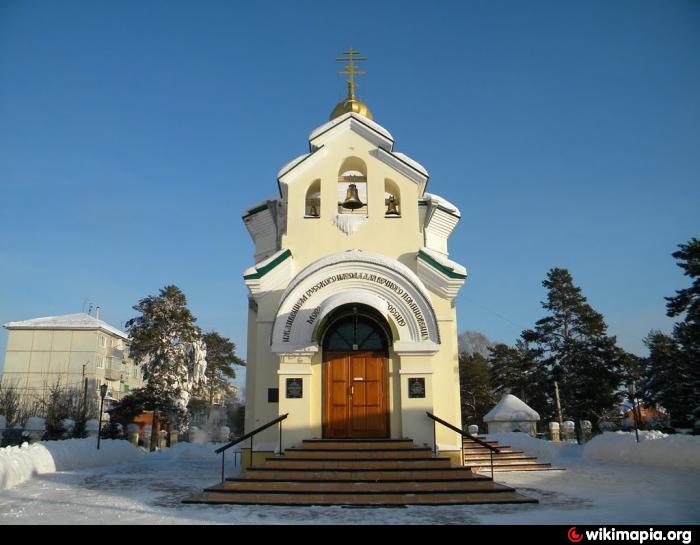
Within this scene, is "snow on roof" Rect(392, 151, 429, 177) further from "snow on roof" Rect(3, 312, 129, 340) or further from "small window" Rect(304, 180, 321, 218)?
"snow on roof" Rect(3, 312, 129, 340)

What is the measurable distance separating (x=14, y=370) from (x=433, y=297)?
4179cm

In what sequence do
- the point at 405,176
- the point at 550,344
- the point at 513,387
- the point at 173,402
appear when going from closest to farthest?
the point at 405,176
the point at 173,402
the point at 550,344
the point at 513,387

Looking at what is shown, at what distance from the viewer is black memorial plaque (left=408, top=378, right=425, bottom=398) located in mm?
11906

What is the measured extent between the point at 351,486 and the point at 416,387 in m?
3.21

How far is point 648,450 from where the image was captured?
15914mm

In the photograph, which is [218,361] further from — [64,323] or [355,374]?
[355,374]

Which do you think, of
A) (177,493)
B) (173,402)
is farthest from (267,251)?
(173,402)

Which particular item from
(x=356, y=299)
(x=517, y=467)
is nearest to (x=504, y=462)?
(x=517, y=467)

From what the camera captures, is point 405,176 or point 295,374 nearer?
point 295,374

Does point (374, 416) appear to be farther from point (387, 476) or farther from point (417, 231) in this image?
point (417, 231)

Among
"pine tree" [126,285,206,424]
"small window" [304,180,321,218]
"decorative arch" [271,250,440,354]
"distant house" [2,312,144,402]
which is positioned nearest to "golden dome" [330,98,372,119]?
"small window" [304,180,321,218]

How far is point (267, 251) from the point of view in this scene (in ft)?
54.9

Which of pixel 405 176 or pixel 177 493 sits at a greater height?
pixel 405 176

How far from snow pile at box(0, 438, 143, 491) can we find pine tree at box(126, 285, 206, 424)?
10.5m
